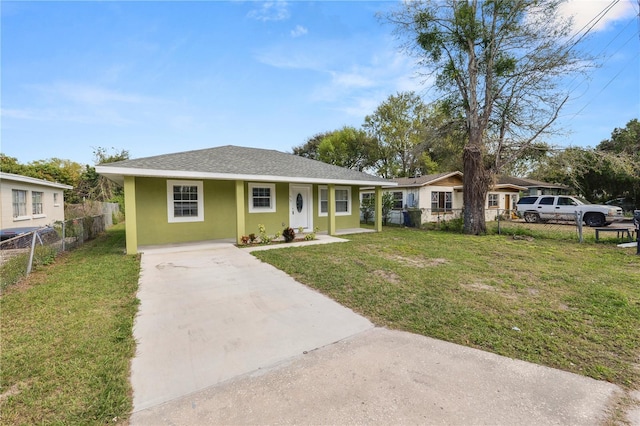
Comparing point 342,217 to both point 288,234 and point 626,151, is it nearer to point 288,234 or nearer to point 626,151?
point 288,234

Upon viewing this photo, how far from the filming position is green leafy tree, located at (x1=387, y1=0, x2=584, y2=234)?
12109 mm

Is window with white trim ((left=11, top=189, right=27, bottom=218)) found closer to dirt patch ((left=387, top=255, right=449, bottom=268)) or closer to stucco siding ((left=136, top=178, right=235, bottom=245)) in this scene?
stucco siding ((left=136, top=178, right=235, bottom=245))

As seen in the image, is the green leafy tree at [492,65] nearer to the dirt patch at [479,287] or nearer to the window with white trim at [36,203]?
the dirt patch at [479,287]

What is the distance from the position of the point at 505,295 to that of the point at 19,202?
672 inches

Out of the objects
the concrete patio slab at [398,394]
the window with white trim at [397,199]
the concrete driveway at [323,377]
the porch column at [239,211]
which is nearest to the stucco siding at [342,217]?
the porch column at [239,211]

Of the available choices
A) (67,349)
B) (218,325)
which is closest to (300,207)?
(218,325)

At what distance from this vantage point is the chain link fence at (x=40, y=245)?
5.34 m

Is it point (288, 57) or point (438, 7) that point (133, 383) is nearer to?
point (288, 57)

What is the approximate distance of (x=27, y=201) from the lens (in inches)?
486

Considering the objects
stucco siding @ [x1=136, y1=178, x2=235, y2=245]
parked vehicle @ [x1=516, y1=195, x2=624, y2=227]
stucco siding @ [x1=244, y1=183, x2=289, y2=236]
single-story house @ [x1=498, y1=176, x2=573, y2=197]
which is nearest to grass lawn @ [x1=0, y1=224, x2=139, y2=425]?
stucco siding @ [x1=136, y1=178, x2=235, y2=245]

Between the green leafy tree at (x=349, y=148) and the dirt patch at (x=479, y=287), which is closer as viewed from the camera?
the dirt patch at (x=479, y=287)

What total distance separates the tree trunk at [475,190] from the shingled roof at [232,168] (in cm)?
383

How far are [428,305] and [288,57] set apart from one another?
12498 millimetres

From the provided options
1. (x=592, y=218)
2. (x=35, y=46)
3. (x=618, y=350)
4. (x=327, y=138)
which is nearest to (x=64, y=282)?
(x=618, y=350)
